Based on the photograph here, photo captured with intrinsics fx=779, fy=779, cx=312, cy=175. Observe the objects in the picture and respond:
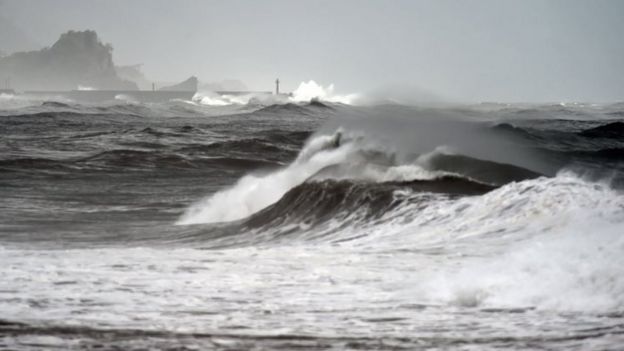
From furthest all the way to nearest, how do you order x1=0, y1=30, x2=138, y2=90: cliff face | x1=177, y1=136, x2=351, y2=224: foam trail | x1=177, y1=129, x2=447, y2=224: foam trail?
x1=0, y1=30, x2=138, y2=90: cliff face < x1=177, y1=136, x2=351, y2=224: foam trail < x1=177, y1=129, x2=447, y2=224: foam trail

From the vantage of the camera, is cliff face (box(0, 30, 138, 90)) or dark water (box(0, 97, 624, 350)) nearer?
dark water (box(0, 97, 624, 350))

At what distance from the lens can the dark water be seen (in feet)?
12.4

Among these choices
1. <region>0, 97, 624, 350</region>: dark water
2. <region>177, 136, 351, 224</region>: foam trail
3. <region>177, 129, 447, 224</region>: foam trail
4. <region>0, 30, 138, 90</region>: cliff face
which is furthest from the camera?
<region>0, 30, 138, 90</region>: cliff face

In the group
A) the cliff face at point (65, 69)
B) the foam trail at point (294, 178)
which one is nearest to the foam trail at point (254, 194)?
the foam trail at point (294, 178)

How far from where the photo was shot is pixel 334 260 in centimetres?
580

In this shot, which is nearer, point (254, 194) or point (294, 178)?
point (254, 194)

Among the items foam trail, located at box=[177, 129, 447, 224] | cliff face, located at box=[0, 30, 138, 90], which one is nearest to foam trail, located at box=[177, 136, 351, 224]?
foam trail, located at box=[177, 129, 447, 224]

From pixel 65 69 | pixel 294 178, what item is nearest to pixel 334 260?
pixel 294 178

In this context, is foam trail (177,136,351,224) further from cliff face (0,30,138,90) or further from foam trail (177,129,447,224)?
cliff face (0,30,138,90)

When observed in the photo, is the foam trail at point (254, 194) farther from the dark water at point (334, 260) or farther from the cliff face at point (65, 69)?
the cliff face at point (65, 69)

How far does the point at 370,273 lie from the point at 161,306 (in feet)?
5.04

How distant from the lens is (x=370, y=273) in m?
5.23

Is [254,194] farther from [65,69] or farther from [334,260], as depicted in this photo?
[65,69]

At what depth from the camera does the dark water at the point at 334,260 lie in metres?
3.77
